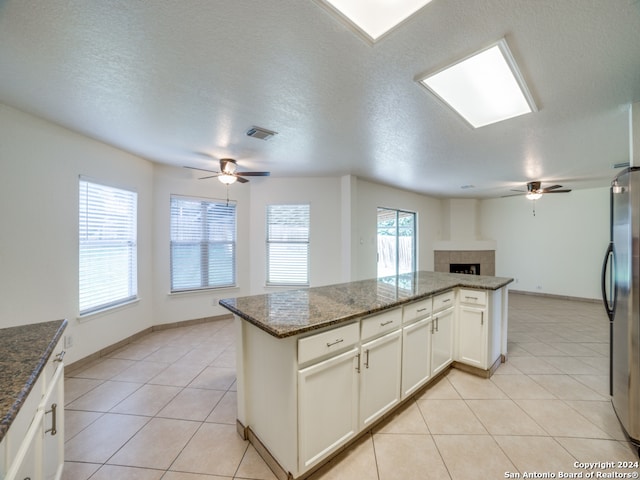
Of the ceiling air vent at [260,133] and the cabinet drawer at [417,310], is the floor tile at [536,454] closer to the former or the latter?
the cabinet drawer at [417,310]

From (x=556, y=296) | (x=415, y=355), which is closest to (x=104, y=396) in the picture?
(x=415, y=355)

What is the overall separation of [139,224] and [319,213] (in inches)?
107

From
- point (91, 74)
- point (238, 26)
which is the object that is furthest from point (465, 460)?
point (91, 74)

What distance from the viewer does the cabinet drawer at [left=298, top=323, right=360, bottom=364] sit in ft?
4.58

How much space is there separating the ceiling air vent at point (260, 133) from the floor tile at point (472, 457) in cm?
292

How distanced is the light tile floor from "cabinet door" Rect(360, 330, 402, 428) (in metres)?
0.19

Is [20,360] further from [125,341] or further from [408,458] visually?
[125,341]

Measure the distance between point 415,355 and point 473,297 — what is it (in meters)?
0.96

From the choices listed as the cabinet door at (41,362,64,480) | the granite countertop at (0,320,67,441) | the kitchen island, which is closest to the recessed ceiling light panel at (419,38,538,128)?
the kitchen island

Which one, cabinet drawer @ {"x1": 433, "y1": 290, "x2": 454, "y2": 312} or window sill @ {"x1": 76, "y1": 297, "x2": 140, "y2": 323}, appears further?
window sill @ {"x1": 76, "y1": 297, "x2": 140, "y2": 323}

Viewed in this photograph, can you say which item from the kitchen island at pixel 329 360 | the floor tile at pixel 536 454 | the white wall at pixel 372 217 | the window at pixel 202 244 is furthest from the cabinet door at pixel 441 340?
the window at pixel 202 244

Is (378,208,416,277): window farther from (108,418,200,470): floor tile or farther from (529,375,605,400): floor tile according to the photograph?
(108,418,200,470): floor tile

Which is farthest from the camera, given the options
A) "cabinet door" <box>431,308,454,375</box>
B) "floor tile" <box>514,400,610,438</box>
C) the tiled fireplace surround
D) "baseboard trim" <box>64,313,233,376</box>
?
the tiled fireplace surround

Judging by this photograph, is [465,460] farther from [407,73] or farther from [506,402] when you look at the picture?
[407,73]
